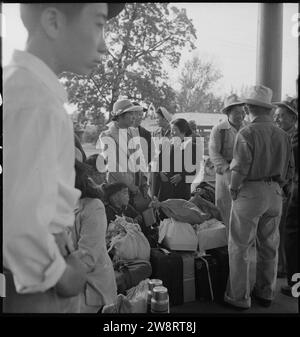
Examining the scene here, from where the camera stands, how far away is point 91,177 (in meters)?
2.17

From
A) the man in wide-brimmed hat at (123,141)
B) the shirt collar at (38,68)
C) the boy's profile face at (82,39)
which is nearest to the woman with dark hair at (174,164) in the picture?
the man in wide-brimmed hat at (123,141)

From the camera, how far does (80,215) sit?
5.83 ft

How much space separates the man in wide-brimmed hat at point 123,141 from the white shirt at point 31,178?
161 cm

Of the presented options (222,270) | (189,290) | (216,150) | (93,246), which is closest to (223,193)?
(216,150)

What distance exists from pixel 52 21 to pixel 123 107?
5.87 ft

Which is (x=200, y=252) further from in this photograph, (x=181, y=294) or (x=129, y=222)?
(x=129, y=222)

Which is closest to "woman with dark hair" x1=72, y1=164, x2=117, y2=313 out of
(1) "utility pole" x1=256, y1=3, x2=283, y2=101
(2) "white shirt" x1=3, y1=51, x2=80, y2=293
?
(2) "white shirt" x1=3, y1=51, x2=80, y2=293

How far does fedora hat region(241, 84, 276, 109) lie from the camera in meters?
2.48

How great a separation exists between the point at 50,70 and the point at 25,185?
33 centimetres

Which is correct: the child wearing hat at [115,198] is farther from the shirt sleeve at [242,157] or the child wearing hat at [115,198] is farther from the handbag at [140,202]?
the shirt sleeve at [242,157]

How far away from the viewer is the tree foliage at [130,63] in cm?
197

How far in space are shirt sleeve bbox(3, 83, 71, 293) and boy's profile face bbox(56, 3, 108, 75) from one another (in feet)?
0.77

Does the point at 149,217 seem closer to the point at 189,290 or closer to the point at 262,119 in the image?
the point at 189,290
